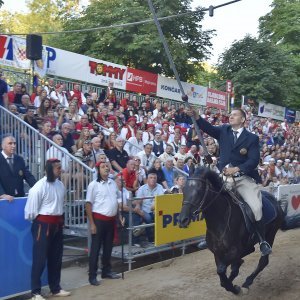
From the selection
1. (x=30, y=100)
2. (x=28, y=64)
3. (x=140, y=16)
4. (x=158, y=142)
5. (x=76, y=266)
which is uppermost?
(x=140, y=16)

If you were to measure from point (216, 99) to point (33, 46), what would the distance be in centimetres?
1863

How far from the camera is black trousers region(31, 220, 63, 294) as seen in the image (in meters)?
7.80

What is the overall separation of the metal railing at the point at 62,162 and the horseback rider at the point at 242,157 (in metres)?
3.38

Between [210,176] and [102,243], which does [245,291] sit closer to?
[210,176]

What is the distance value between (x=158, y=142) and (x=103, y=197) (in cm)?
758

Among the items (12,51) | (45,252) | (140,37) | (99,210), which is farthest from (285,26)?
(45,252)

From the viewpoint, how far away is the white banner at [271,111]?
1511 inches

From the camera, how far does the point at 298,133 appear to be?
118ft

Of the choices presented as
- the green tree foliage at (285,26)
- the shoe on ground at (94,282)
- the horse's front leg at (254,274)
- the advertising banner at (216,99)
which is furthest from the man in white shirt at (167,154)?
the green tree foliage at (285,26)

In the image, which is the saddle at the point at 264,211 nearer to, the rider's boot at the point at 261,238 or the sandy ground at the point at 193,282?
the rider's boot at the point at 261,238

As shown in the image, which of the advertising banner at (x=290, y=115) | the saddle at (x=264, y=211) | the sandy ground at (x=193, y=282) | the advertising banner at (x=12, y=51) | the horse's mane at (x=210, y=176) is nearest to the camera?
the horse's mane at (x=210, y=176)

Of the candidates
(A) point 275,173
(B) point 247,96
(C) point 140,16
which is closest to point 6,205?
(A) point 275,173

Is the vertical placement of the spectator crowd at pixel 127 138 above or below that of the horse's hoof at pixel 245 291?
above

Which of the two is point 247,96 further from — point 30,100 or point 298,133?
point 30,100
